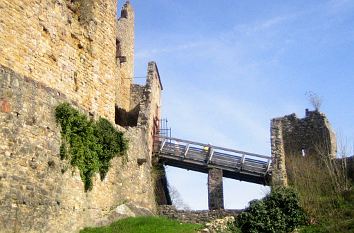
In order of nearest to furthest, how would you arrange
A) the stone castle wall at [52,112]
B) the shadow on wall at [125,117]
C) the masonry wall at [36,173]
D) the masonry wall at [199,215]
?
1. the masonry wall at [36,173]
2. the stone castle wall at [52,112]
3. the masonry wall at [199,215]
4. the shadow on wall at [125,117]

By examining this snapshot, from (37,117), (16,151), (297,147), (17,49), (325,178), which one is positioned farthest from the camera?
(297,147)

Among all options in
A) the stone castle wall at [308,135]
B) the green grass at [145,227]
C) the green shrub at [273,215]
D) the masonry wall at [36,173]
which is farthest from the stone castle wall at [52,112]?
the stone castle wall at [308,135]

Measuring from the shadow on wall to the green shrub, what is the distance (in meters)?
12.1

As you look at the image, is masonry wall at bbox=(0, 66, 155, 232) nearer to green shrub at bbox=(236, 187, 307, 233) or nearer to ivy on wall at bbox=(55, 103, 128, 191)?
ivy on wall at bbox=(55, 103, 128, 191)

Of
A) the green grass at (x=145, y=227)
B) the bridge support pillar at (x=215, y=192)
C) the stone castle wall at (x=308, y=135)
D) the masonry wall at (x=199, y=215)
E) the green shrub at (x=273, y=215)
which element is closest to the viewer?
the green grass at (x=145, y=227)

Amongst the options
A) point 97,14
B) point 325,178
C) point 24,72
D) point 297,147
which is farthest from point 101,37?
point 297,147

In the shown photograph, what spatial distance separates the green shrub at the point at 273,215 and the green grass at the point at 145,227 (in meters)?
1.77

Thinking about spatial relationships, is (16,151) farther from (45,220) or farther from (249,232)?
(249,232)

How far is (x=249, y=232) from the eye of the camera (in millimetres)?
19703

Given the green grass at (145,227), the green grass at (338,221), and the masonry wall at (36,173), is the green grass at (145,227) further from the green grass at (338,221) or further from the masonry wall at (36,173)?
the green grass at (338,221)

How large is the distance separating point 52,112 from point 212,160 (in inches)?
481

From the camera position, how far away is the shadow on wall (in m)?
31.2

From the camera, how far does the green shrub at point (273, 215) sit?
1980 centimetres

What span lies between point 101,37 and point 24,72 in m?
4.52
